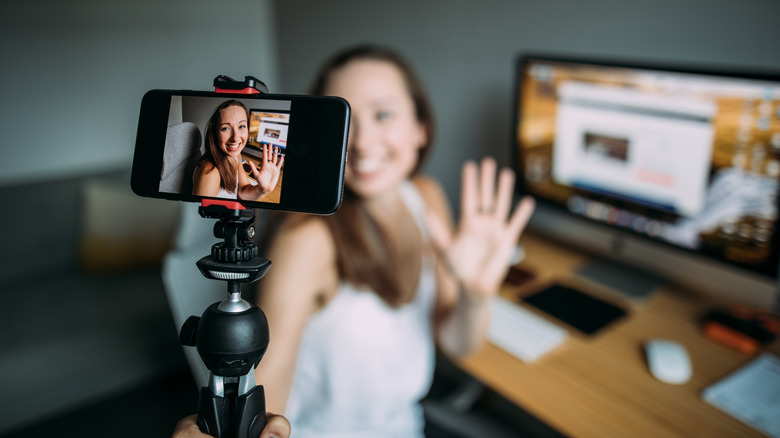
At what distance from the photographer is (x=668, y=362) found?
1.01m

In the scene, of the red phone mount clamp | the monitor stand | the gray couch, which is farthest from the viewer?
the gray couch

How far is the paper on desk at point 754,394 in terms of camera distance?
884 millimetres

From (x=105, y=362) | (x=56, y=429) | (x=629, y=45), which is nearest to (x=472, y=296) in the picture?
(x=629, y=45)

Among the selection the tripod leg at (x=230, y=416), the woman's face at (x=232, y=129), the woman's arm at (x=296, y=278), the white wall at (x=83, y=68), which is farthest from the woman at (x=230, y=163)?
the white wall at (x=83, y=68)

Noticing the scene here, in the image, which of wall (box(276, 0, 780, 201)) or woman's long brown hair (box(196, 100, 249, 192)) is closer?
woman's long brown hair (box(196, 100, 249, 192))

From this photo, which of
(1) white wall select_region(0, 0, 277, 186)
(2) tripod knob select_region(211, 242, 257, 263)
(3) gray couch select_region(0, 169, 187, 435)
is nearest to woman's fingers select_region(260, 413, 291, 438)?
(2) tripod knob select_region(211, 242, 257, 263)

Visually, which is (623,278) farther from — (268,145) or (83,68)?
(83,68)

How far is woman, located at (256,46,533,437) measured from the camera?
3.12 ft

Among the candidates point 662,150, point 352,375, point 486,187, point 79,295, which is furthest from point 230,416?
point 79,295

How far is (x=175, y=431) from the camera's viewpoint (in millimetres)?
393

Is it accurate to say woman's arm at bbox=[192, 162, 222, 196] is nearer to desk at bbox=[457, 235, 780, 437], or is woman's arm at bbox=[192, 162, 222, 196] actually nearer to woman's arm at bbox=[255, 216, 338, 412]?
woman's arm at bbox=[255, 216, 338, 412]

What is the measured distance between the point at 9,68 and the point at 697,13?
2475 millimetres

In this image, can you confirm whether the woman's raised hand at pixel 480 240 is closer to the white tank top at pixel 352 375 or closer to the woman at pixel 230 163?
the white tank top at pixel 352 375

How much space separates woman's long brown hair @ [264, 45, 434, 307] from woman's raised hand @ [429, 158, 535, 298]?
0.12 metres
